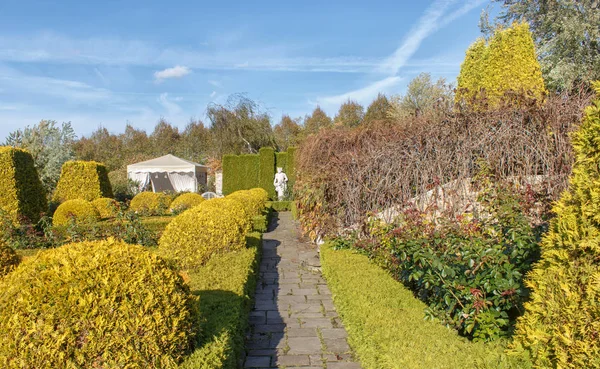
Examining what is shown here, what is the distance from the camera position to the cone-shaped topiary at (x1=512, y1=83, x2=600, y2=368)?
193cm

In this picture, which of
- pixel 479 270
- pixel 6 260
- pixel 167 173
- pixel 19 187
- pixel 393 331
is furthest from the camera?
pixel 167 173

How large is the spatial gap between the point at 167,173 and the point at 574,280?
22453mm

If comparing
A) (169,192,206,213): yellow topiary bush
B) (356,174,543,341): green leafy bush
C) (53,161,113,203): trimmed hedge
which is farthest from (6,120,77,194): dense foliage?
(356,174,543,341): green leafy bush

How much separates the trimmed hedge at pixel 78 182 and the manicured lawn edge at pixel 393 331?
1128 centimetres

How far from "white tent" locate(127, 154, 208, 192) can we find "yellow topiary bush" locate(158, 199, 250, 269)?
16.2m

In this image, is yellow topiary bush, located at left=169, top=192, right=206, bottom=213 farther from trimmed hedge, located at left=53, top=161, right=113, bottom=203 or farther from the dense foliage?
the dense foliage

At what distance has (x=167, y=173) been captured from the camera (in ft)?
74.3

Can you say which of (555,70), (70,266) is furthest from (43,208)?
(555,70)

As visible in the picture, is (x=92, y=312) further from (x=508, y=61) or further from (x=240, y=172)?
(x=240, y=172)

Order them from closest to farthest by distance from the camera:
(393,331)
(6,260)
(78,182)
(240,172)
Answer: (393,331), (6,260), (78,182), (240,172)

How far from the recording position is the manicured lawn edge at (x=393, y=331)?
96.3 inches

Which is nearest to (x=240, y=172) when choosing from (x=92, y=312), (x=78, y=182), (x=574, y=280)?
(x=78, y=182)

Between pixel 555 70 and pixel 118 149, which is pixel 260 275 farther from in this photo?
pixel 118 149

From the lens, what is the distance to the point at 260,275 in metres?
6.55
